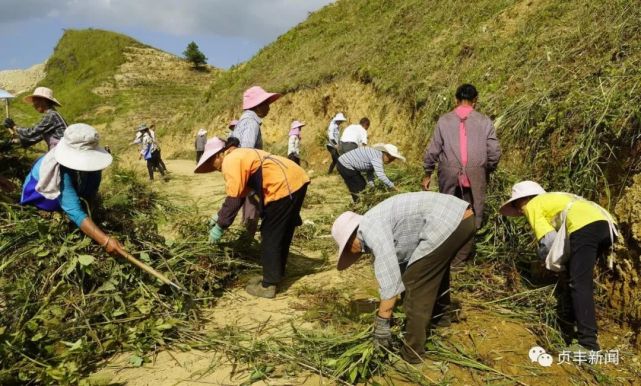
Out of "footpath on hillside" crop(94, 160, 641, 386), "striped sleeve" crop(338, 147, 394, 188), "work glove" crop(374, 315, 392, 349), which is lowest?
"footpath on hillside" crop(94, 160, 641, 386)

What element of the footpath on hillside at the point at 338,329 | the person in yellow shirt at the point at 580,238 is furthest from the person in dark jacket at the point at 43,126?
the person in yellow shirt at the point at 580,238

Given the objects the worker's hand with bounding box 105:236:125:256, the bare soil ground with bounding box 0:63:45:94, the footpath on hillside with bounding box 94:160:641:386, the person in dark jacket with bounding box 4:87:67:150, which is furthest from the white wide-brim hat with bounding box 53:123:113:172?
the bare soil ground with bounding box 0:63:45:94

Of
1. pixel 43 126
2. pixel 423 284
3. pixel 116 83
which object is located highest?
pixel 116 83

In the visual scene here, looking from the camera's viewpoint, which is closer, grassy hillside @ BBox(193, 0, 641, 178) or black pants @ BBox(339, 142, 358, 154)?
grassy hillside @ BBox(193, 0, 641, 178)

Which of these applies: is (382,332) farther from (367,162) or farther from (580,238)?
(367,162)

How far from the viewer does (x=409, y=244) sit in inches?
A: 109

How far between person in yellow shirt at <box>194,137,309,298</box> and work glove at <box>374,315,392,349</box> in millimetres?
1375

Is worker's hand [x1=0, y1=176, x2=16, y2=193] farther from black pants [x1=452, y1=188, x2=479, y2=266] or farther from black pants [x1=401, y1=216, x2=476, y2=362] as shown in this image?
black pants [x1=452, y1=188, x2=479, y2=266]

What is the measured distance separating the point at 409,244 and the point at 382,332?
544 millimetres

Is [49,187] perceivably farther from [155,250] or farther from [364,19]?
[364,19]

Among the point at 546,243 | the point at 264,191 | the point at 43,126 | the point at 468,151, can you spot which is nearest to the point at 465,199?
the point at 468,151

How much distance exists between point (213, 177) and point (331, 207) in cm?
499

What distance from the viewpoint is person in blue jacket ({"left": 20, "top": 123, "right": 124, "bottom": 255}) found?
3.07 metres

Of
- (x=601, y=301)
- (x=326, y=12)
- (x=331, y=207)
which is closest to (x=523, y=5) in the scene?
(x=331, y=207)
